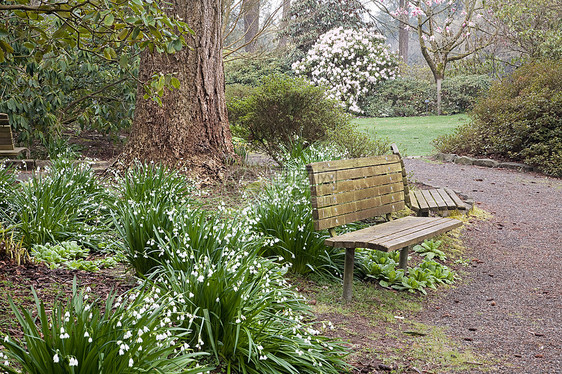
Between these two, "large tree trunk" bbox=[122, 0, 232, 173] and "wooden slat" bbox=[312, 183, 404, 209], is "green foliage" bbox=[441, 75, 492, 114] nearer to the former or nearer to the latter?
"large tree trunk" bbox=[122, 0, 232, 173]

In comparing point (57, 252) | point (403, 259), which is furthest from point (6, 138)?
point (403, 259)

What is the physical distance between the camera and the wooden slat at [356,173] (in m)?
4.29

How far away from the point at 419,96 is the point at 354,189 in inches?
737

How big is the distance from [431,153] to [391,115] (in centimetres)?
900

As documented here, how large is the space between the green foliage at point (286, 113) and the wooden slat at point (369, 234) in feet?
11.7

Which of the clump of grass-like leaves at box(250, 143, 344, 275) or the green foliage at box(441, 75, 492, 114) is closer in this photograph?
the clump of grass-like leaves at box(250, 143, 344, 275)

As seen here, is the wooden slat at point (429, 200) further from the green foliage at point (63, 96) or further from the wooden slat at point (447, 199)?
the green foliage at point (63, 96)

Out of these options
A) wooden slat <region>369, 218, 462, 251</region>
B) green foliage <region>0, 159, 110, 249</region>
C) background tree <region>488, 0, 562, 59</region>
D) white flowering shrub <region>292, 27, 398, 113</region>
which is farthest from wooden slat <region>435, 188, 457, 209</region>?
white flowering shrub <region>292, 27, 398, 113</region>

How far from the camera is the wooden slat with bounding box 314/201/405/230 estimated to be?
165 inches

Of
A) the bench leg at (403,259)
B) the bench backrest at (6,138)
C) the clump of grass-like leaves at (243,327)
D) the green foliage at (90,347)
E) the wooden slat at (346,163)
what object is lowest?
the bench leg at (403,259)

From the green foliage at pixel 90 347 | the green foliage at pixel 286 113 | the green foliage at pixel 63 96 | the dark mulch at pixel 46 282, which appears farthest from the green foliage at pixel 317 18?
the green foliage at pixel 90 347

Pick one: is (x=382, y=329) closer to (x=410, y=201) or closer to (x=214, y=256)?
(x=214, y=256)

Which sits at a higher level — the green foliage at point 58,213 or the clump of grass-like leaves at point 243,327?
the green foliage at point 58,213

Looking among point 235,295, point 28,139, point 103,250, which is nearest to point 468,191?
point 103,250
